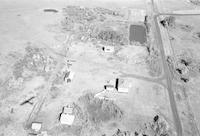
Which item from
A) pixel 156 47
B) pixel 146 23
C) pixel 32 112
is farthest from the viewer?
pixel 146 23

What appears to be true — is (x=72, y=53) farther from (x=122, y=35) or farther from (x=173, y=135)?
(x=173, y=135)

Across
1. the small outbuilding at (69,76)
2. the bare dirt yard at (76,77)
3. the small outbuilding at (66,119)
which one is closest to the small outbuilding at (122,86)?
the bare dirt yard at (76,77)

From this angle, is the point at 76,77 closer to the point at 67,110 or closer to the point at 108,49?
the point at 67,110

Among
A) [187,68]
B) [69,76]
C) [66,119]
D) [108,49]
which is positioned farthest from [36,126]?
[187,68]

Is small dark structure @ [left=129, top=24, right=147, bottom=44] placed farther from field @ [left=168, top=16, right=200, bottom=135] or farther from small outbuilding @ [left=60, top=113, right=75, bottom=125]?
small outbuilding @ [left=60, top=113, right=75, bottom=125]

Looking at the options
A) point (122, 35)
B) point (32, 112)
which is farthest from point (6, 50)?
point (122, 35)

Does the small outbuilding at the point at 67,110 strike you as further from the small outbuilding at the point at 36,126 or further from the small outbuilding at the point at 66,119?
the small outbuilding at the point at 36,126

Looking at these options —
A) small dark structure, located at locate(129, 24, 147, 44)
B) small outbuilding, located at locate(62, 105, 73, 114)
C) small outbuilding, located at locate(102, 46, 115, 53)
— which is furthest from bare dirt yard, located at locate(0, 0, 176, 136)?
small dark structure, located at locate(129, 24, 147, 44)

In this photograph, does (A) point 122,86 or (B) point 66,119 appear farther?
(A) point 122,86
